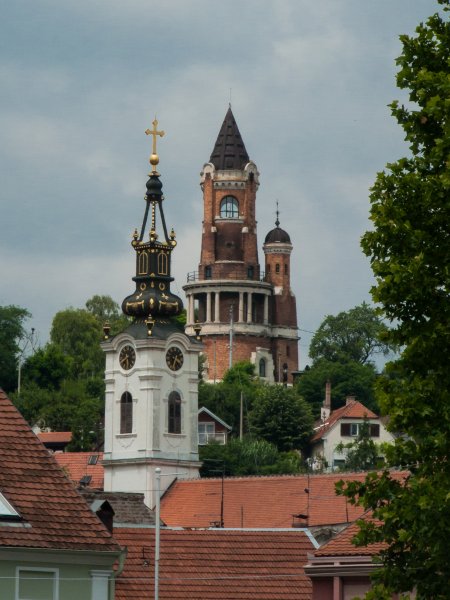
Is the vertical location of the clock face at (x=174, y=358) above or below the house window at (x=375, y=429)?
below

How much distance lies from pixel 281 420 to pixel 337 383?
23582mm

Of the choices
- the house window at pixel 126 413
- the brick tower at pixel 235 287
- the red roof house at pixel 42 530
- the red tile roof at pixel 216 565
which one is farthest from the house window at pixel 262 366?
the red roof house at pixel 42 530

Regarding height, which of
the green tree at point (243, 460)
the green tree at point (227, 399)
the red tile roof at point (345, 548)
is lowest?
the red tile roof at point (345, 548)

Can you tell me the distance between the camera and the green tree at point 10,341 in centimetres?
16250

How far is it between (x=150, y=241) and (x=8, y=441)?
71021mm

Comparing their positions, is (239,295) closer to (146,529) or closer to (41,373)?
(41,373)

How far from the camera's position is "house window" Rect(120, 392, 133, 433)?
104 meters

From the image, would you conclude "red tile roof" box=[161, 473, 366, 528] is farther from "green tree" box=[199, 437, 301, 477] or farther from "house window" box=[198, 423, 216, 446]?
"house window" box=[198, 423, 216, 446]

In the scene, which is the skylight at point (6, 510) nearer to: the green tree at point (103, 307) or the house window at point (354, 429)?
the house window at point (354, 429)

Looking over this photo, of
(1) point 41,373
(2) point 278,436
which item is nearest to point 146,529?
(2) point 278,436

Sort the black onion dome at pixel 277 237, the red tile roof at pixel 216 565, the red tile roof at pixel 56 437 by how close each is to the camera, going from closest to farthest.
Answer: the red tile roof at pixel 216 565
the red tile roof at pixel 56 437
the black onion dome at pixel 277 237

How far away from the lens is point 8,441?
36.2 metres

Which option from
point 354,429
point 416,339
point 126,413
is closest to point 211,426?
point 354,429

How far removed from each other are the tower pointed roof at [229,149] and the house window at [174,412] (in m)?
68.6
